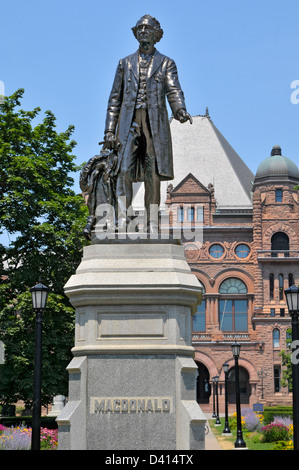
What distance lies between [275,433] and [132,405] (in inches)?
759

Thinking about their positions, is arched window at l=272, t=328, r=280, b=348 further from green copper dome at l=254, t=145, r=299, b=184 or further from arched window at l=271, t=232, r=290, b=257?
green copper dome at l=254, t=145, r=299, b=184

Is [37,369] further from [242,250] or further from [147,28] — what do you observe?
[242,250]

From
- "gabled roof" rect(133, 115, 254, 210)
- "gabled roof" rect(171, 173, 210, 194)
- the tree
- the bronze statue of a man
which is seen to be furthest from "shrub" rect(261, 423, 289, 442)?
"gabled roof" rect(133, 115, 254, 210)

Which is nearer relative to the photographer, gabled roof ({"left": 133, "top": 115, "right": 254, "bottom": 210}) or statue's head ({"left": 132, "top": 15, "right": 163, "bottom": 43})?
statue's head ({"left": 132, "top": 15, "right": 163, "bottom": 43})

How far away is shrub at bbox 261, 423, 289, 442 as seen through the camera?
25.5m

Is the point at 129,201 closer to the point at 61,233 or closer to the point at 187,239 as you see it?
the point at 61,233

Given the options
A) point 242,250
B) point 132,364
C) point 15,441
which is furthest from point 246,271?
point 132,364

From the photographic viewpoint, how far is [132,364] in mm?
7660

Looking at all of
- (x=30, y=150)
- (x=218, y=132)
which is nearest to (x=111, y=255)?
(x=30, y=150)

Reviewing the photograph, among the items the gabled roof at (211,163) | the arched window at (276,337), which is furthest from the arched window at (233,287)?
the gabled roof at (211,163)

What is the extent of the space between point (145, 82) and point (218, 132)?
75433 millimetres

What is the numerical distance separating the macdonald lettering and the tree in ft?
60.0

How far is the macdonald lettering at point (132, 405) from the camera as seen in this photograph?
7535mm

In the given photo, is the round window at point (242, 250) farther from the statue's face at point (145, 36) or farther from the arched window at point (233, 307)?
the statue's face at point (145, 36)
